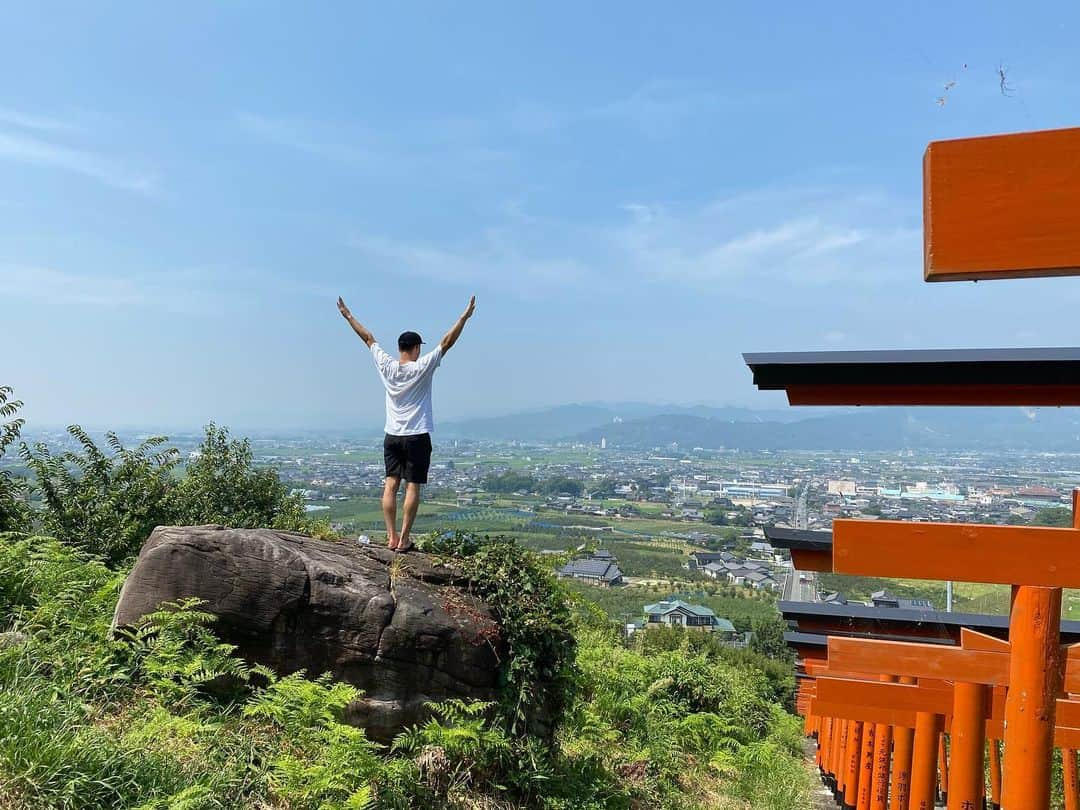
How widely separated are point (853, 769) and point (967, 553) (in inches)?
282

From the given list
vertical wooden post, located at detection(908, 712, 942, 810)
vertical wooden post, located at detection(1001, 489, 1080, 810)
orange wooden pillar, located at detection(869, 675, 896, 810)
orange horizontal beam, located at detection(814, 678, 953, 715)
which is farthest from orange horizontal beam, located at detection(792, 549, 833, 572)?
vertical wooden post, located at detection(1001, 489, 1080, 810)

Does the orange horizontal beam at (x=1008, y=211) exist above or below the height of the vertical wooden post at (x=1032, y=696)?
above

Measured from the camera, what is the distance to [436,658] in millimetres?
5863

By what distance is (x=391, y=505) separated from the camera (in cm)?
669

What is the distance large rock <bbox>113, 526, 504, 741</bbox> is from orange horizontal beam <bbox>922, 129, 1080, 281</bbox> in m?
5.12

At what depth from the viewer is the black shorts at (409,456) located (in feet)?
21.2

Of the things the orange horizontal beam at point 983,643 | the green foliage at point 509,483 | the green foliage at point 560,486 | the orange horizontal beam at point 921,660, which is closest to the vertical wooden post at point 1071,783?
the orange horizontal beam at point 921,660

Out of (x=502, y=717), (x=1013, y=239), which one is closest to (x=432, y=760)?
(x=502, y=717)

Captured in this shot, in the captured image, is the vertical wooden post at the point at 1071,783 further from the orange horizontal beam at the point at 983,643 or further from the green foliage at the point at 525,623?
the green foliage at the point at 525,623

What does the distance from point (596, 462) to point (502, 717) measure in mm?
100634

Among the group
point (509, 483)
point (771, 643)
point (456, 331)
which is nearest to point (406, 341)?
point (456, 331)

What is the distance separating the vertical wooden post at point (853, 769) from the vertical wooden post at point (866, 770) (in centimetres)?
10

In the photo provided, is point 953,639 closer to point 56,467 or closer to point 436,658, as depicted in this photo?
point 436,658

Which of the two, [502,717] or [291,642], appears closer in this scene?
[291,642]
